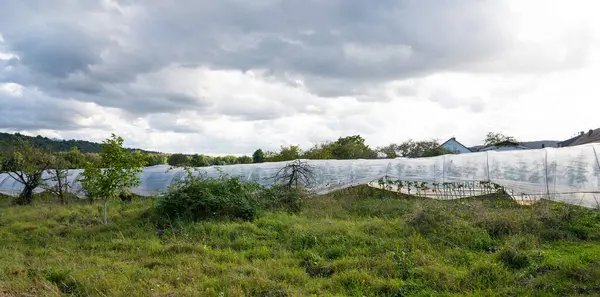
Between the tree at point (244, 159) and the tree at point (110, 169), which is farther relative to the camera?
the tree at point (244, 159)

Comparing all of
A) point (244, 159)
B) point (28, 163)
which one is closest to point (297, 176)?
point (28, 163)

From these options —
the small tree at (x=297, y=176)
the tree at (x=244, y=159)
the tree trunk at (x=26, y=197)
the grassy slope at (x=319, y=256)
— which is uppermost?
the tree at (x=244, y=159)

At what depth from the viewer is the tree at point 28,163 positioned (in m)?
13.2

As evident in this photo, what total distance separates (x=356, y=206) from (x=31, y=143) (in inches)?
468

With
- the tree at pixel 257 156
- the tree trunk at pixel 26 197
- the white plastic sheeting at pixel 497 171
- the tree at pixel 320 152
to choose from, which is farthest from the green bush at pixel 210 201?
the tree at pixel 257 156

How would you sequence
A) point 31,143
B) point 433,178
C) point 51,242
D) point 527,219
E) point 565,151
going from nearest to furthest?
1. point 527,219
2. point 51,242
3. point 565,151
4. point 433,178
5. point 31,143

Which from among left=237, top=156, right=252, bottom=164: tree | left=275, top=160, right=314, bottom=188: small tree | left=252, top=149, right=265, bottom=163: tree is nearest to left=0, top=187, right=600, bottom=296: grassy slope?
left=275, top=160, right=314, bottom=188: small tree

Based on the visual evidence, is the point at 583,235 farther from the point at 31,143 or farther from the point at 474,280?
the point at 31,143

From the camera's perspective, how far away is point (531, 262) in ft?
15.9

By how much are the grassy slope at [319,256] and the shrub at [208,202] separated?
467 millimetres

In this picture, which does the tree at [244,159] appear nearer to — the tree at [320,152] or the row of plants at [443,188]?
the tree at [320,152]

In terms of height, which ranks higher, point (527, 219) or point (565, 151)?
point (565, 151)

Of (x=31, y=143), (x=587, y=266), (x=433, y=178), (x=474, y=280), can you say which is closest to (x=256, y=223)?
(x=474, y=280)

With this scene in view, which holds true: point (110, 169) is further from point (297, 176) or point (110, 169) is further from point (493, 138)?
point (493, 138)
